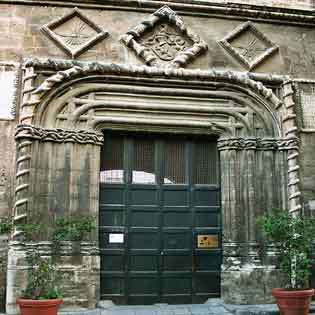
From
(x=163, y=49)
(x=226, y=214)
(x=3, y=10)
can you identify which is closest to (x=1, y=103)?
(x=3, y=10)

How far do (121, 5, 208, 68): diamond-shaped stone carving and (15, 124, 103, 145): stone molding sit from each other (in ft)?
4.44

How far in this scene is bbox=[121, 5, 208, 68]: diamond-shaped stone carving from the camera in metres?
6.57

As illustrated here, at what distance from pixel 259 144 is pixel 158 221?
1832mm

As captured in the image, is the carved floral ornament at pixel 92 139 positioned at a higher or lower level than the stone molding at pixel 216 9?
lower

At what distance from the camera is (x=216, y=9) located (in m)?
6.89

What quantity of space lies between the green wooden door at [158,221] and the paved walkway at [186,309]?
0.17m

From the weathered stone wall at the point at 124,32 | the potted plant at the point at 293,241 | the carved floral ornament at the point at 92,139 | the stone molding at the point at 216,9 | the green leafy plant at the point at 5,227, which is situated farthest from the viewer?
the stone molding at the point at 216,9

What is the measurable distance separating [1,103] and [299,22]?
4.67 m

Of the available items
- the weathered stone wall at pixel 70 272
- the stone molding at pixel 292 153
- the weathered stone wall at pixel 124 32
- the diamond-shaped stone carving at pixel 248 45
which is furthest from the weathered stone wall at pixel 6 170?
the stone molding at pixel 292 153

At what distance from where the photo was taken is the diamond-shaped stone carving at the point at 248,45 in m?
6.84

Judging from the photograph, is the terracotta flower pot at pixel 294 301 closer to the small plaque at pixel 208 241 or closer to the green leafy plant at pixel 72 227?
the small plaque at pixel 208 241

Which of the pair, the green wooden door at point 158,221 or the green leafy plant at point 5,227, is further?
the green wooden door at point 158,221

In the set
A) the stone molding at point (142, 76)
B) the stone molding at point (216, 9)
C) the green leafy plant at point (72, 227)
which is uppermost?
the stone molding at point (216, 9)

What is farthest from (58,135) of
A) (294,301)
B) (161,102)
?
(294,301)
